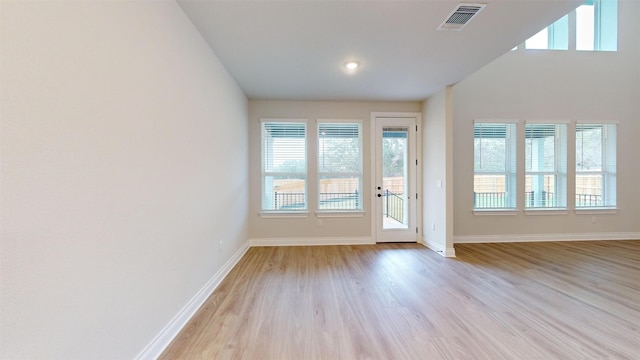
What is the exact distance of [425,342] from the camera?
183cm

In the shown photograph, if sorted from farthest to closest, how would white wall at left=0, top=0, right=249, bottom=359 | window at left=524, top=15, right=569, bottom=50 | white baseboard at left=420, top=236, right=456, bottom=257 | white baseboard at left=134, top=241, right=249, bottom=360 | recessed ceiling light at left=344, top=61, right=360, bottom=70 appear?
window at left=524, top=15, right=569, bottom=50 < white baseboard at left=420, top=236, right=456, bottom=257 < recessed ceiling light at left=344, top=61, right=360, bottom=70 < white baseboard at left=134, top=241, right=249, bottom=360 < white wall at left=0, top=0, right=249, bottom=359

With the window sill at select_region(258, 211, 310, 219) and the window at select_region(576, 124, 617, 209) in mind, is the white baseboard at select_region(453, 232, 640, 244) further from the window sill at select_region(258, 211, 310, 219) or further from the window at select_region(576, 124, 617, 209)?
the window sill at select_region(258, 211, 310, 219)

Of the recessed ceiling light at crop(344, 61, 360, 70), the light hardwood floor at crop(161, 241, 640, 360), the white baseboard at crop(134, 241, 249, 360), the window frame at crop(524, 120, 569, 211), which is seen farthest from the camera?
the window frame at crop(524, 120, 569, 211)

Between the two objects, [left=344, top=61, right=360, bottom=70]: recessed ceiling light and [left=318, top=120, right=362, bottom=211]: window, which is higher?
[left=344, top=61, right=360, bottom=70]: recessed ceiling light

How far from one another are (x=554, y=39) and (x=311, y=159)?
17.1 feet

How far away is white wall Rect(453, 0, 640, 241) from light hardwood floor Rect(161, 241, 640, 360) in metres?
1.00

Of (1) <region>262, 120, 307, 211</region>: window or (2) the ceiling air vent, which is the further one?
(1) <region>262, 120, 307, 211</region>: window

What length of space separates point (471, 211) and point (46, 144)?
5.26m

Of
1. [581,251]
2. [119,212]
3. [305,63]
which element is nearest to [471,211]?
[581,251]

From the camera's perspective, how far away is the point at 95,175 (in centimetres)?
120

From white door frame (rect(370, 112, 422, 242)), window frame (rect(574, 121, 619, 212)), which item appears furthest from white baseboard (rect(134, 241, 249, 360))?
window frame (rect(574, 121, 619, 212))

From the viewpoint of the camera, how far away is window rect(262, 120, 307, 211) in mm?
4516

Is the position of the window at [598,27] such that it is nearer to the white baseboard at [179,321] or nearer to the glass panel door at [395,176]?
the glass panel door at [395,176]

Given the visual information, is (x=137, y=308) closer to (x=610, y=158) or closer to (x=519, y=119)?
(x=519, y=119)
